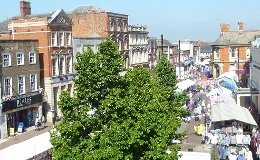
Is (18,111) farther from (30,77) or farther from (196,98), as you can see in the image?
(196,98)

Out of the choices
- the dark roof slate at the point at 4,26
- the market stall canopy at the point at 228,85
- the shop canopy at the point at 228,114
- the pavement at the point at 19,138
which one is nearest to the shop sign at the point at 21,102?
the pavement at the point at 19,138

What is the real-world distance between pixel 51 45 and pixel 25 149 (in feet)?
66.7

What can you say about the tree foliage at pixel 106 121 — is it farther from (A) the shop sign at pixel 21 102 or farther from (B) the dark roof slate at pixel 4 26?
(B) the dark roof slate at pixel 4 26

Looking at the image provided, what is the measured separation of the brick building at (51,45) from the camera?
37.0 metres

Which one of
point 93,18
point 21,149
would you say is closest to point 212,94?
point 21,149

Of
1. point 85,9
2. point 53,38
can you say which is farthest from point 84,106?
point 85,9

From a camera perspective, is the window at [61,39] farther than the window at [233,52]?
No

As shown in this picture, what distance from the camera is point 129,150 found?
45.0 feet

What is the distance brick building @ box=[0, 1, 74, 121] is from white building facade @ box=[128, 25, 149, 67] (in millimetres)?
19862

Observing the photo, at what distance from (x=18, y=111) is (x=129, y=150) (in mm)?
21279

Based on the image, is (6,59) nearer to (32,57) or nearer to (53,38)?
(32,57)

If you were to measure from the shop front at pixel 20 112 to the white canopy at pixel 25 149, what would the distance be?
11777 mm

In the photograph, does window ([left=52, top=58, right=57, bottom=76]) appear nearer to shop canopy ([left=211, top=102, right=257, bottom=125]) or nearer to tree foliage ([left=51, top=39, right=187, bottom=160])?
shop canopy ([left=211, top=102, right=257, bottom=125])

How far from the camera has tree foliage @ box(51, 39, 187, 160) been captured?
43.7 feet
